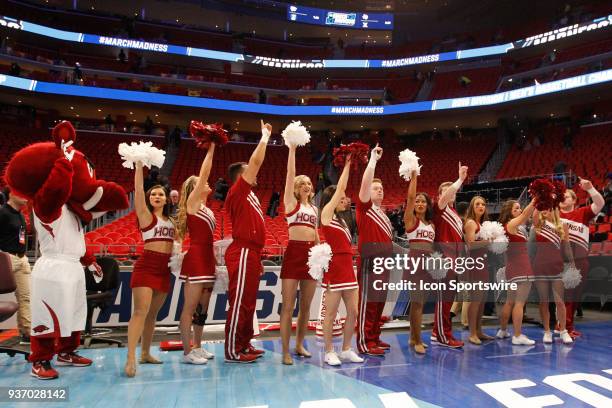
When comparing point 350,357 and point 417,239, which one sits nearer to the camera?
point 350,357

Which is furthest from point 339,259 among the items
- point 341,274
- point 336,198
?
point 336,198

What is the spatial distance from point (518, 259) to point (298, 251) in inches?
110

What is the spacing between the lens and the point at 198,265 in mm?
4004

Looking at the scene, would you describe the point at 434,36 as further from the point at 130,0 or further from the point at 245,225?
the point at 245,225

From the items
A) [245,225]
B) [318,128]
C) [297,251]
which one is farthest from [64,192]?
[318,128]

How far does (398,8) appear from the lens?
83.3ft

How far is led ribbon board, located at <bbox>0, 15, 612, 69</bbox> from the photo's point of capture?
61.2 feet

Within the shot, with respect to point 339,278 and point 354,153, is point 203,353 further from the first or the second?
point 354,153

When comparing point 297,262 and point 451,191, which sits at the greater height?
point 451,191

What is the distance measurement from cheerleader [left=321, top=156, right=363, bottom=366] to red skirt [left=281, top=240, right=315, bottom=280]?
26cm

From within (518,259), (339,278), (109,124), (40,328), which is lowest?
(40,328)

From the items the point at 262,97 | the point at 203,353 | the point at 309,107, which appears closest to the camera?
the point at 203,353

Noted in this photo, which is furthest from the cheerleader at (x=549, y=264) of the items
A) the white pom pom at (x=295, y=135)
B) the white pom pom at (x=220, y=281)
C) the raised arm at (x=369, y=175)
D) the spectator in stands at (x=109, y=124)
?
the spectator in stands at (x=109, y=124)

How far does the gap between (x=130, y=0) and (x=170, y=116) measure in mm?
6876
